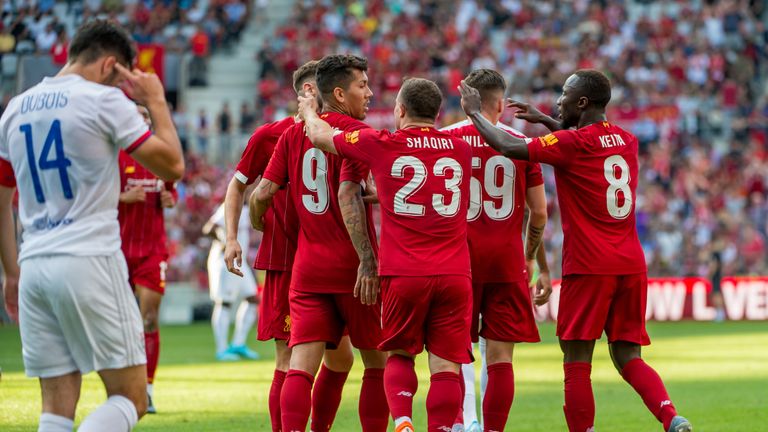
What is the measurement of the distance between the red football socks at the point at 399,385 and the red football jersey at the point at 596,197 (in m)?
1.41

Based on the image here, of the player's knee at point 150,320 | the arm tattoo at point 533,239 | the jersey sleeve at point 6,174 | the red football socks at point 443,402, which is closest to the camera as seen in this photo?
the jersey sleeve at point 6,174

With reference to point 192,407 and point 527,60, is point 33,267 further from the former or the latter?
point 527,60

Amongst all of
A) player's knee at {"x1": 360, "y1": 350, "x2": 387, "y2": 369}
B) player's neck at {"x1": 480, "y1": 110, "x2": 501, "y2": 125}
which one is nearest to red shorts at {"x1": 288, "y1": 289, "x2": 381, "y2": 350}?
player's knee at {"x1": 360, "y1": 350, "x2": 387, "y2": 369}

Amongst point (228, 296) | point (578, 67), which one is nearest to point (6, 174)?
point (228, 296)

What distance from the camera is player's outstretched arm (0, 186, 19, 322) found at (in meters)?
6.27

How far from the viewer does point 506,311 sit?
8.58 m

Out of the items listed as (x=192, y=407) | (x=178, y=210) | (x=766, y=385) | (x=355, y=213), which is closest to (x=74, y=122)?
(x=355, y=213)

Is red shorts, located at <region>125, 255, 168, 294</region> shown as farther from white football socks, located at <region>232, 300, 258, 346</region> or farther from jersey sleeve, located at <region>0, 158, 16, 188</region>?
white football socks, located at <region>232, 300, 258, 346</region>

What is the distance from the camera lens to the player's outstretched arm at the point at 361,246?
7.56 m

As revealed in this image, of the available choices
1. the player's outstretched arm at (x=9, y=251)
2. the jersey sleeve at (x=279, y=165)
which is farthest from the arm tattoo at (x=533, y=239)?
the player's outstretched arm at (x=9, y=251)

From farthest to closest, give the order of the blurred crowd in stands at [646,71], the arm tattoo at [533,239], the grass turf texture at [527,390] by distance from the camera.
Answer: the blurred crowd in stands at [646,71] → the grass turf texture at [527,390] → the arm tattoo at [533,239]

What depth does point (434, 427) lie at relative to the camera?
24.3ft

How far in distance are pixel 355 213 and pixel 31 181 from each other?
7.42ft

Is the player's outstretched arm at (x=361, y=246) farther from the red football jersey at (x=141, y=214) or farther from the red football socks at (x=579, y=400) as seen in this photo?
the red football jersey at (x=141, y=214)
